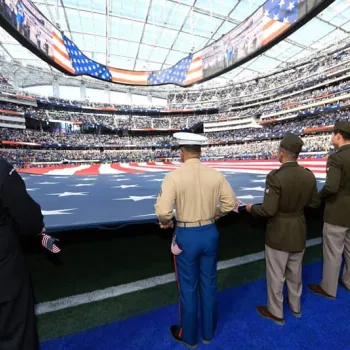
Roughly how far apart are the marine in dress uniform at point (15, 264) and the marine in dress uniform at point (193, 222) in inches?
36.2

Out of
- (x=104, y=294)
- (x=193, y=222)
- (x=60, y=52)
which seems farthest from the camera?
(x=60, y=52)

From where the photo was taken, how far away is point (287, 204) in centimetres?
215

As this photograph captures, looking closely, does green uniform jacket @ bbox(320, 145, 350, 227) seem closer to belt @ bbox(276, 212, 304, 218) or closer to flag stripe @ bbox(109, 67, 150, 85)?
belt @ bbox(276, 212, 304, 218)

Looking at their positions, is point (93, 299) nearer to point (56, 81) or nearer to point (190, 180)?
point (190, 180)

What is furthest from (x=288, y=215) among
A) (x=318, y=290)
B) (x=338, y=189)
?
(x=318, y=290)

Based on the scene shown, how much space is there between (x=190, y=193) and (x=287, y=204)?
1003mm

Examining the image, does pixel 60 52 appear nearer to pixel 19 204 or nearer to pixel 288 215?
pixel 19 204

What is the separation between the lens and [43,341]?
2.13 meters

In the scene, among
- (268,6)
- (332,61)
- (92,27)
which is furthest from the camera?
(332,61)

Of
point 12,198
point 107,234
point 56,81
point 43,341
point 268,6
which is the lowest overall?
point 43,341

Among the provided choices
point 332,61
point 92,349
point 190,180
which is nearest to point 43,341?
point 92,349

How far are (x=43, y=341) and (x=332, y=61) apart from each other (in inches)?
2076

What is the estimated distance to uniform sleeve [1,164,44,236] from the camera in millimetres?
1359

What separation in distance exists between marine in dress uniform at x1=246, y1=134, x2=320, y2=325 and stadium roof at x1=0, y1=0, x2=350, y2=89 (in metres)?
21.5
